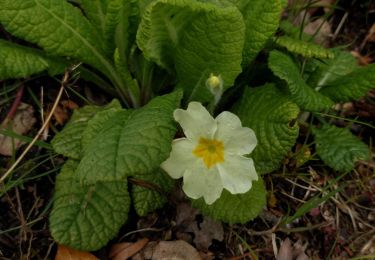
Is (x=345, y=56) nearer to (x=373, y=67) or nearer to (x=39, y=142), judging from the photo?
(x=373, y=67)

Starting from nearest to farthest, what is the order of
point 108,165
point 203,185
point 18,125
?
point 108,165 → point 203,185 → point 18,125

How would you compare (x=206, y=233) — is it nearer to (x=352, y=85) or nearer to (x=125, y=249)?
(x=125, y=249)

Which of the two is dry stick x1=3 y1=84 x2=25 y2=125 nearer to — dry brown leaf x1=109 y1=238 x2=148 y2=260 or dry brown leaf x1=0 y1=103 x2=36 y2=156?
dry brown leaf x1=0 y1=103 x2=36 y2=156

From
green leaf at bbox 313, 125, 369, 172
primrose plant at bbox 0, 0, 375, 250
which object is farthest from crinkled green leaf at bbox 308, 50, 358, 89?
green leaf at bbox 313, 125, 369, 172

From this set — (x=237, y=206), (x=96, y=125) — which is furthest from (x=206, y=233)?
(x=96, y=125)

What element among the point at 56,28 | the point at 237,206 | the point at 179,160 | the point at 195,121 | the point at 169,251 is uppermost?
the point at 56,28

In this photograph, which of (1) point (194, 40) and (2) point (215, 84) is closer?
(2) point (215, 84)

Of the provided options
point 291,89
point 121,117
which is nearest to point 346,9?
point 291,89
